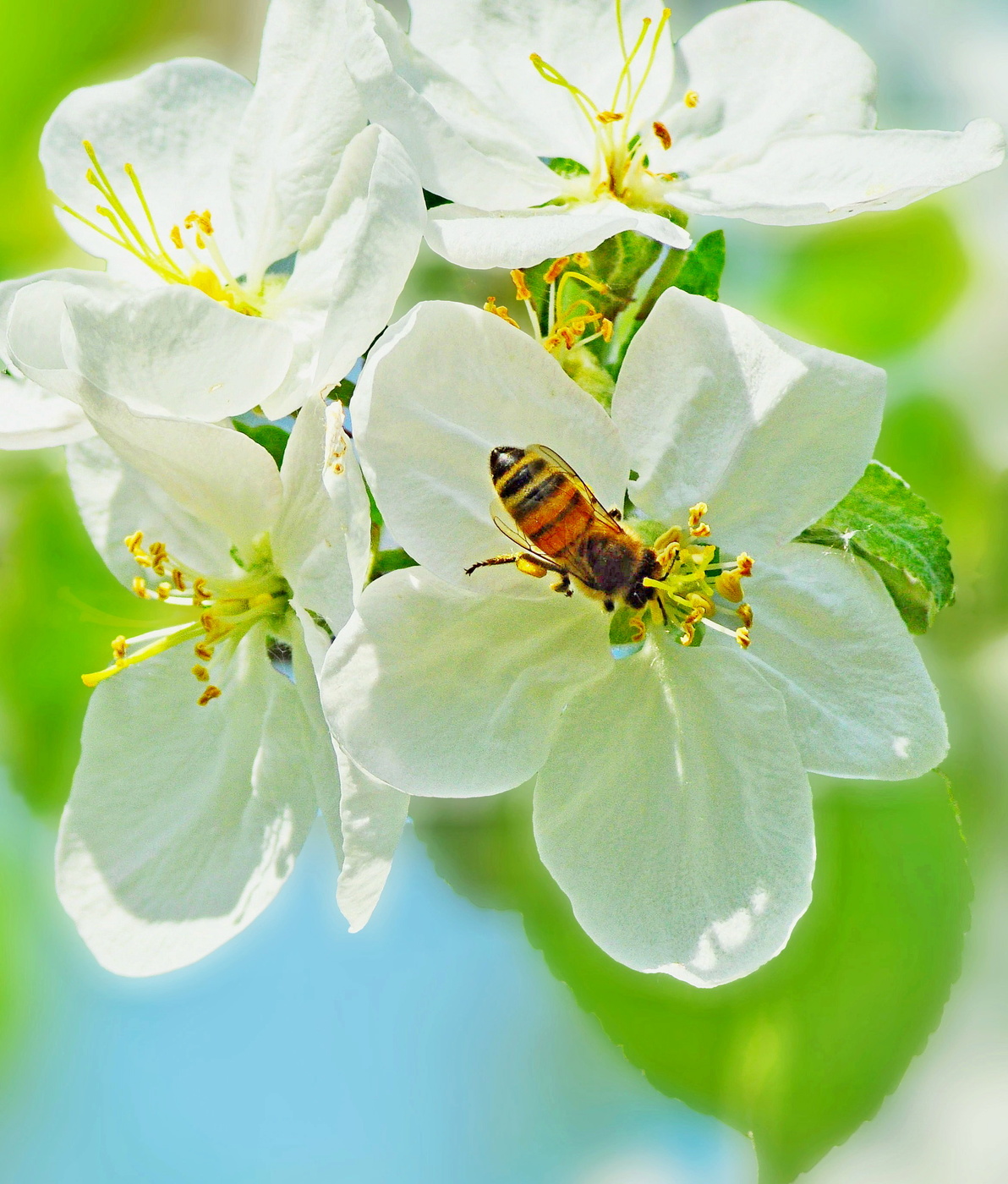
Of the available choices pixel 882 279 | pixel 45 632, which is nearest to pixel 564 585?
pixel 882 279

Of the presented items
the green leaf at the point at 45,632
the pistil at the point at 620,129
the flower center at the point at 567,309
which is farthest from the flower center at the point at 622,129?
the green leaf at the point at 45,632

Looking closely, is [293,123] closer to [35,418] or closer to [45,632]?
[35,418]

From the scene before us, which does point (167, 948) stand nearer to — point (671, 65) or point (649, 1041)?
point (649, 1041)

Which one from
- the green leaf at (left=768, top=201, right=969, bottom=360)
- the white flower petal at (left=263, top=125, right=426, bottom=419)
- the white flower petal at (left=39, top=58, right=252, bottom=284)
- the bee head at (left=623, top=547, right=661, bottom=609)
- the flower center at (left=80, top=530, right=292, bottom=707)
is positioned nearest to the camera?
the white flower petal at (left=263, top=125, right=426, bottom=419)

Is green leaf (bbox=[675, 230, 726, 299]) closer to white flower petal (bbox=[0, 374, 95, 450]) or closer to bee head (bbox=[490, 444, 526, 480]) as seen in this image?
bee head (bbox=[490, 444, 526, 480])

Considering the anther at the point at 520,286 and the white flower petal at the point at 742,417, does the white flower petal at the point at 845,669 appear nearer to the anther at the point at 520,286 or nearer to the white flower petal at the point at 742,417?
the white flower petal at the point at 742,417

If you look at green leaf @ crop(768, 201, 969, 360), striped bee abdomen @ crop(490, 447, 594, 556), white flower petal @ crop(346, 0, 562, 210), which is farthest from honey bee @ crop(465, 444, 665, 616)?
green leaf @ crop(768, 201, 969, 360)

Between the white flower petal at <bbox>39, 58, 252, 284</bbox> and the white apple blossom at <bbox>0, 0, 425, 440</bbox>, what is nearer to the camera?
the white apple blossom at <bbox>0, 0, 425, 440</bbox>

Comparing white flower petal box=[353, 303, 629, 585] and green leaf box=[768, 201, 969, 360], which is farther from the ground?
white flower petal box=[353, 303, 629, 585]
